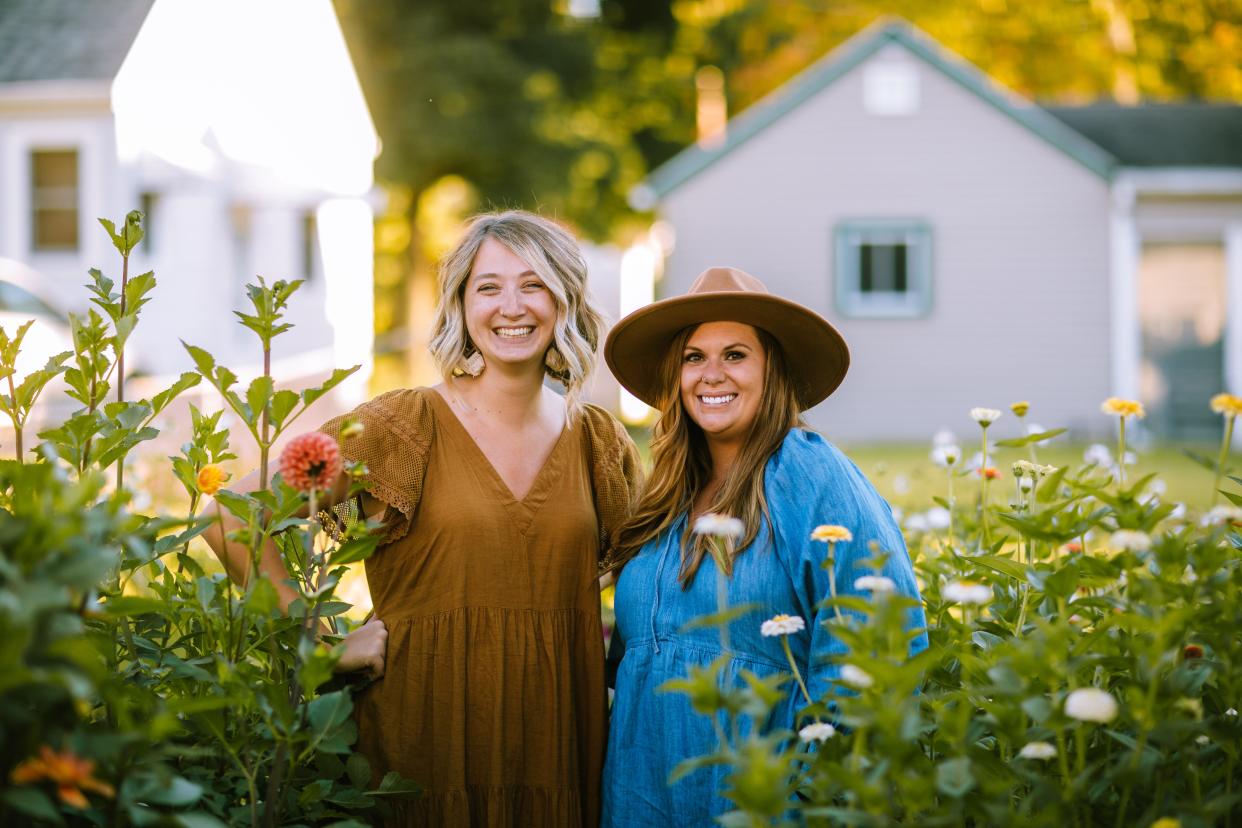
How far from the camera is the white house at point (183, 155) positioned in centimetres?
1481

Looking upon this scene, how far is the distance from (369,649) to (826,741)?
47.8 inches

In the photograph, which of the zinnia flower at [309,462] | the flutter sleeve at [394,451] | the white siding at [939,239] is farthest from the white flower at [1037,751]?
the white siding at [939,239]

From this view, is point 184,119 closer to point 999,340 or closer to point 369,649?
point 999,340

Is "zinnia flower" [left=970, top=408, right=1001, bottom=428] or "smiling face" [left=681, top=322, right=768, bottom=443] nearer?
"zinnia flower" [left=970, top=408, right=1001, bottom=428]

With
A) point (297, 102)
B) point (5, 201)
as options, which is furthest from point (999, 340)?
point (5, 201)

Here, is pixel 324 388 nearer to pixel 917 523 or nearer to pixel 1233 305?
pixel 917 523

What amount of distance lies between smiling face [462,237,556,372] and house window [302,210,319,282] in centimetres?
1813

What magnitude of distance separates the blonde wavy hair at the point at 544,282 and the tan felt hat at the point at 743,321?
0.11m

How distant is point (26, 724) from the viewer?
1.47m

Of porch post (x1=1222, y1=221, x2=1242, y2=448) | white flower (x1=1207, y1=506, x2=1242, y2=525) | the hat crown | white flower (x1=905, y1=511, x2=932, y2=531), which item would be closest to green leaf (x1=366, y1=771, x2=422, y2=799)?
the hat crown

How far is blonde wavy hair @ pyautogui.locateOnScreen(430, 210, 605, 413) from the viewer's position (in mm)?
3062

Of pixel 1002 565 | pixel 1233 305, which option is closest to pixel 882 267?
pixel 1233 305

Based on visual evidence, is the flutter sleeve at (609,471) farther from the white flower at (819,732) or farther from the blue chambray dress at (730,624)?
the white flower at (819,732)

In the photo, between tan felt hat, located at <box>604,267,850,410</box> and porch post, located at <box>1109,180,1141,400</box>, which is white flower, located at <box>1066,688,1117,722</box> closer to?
tan felt hat, located at <box>604,267,850,410</box>
